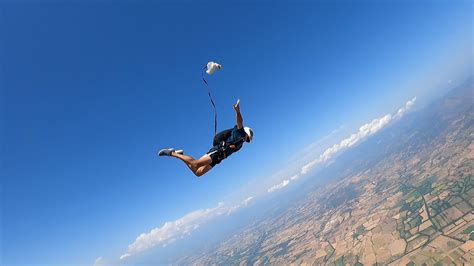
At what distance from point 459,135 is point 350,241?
98377 millimetres

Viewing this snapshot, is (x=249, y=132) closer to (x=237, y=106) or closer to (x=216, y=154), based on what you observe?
(x=216, y=154)

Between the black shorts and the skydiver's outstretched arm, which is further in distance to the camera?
the black shorts

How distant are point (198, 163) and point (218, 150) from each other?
2.17 ft

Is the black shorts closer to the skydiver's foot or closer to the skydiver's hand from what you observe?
the skydiver's foot

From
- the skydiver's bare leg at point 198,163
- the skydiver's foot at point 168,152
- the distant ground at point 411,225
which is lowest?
the distant ground at point 411,225

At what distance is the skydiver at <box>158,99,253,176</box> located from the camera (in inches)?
303

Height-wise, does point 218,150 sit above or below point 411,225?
above

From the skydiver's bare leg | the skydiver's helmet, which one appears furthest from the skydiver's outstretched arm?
the skydiver's bare leg

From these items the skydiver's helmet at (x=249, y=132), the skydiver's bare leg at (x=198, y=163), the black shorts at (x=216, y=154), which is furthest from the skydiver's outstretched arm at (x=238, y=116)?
the skydiver's bare leg at (x=198, y=163)

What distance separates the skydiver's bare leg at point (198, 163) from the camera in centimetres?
766

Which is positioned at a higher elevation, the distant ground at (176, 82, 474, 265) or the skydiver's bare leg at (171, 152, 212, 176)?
the skydiver's bare leg at (171, 152, 212, 176)

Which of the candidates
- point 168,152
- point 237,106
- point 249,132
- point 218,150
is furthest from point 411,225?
point 237,106

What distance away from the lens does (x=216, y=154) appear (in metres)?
7.95

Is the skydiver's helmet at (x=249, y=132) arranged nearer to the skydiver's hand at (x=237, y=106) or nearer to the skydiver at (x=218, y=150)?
the skydiver at (x=218, y=150)
